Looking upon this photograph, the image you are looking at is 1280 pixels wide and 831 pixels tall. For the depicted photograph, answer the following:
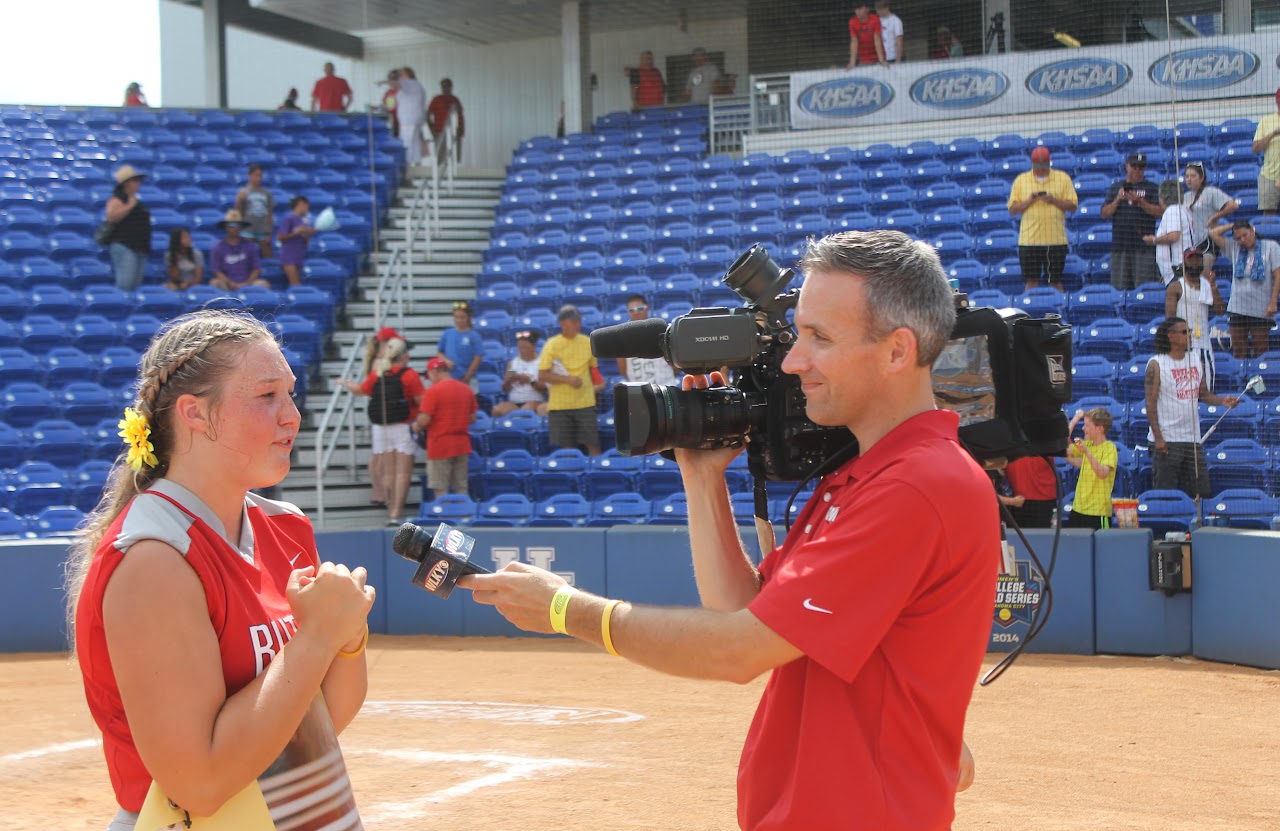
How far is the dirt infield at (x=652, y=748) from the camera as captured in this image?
527 centimetres

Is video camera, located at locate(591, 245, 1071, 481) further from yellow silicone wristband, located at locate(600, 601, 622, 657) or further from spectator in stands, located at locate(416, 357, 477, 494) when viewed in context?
spectator in stands, located at locate(416, 357, 477, 494)

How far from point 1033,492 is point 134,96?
1616 cm

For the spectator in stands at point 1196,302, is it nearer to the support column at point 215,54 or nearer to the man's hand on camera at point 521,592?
the man's hand on camera at point 521,592

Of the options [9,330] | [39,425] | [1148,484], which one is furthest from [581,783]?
[9,330]

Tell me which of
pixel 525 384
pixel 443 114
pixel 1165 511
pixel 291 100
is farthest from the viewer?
pixel 291 100

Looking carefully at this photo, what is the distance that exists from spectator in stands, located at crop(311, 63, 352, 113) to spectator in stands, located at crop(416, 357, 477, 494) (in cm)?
994

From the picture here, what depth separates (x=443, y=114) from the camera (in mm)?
19281

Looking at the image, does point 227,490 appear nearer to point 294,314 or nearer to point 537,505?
point 537,505

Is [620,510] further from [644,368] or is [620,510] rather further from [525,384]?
[525,384]

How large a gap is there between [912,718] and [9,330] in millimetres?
13999

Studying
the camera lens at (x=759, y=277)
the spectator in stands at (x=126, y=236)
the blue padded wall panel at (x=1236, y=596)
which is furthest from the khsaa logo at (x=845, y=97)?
the camera lens at (x=759, y=277)

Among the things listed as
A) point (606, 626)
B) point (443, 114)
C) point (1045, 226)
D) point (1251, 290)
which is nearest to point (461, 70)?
point (443, 114)

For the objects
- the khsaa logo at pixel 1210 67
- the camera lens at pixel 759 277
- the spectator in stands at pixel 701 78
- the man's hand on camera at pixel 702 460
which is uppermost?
the spectator in stands at pixel 701 78

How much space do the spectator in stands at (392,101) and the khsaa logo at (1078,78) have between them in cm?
925
